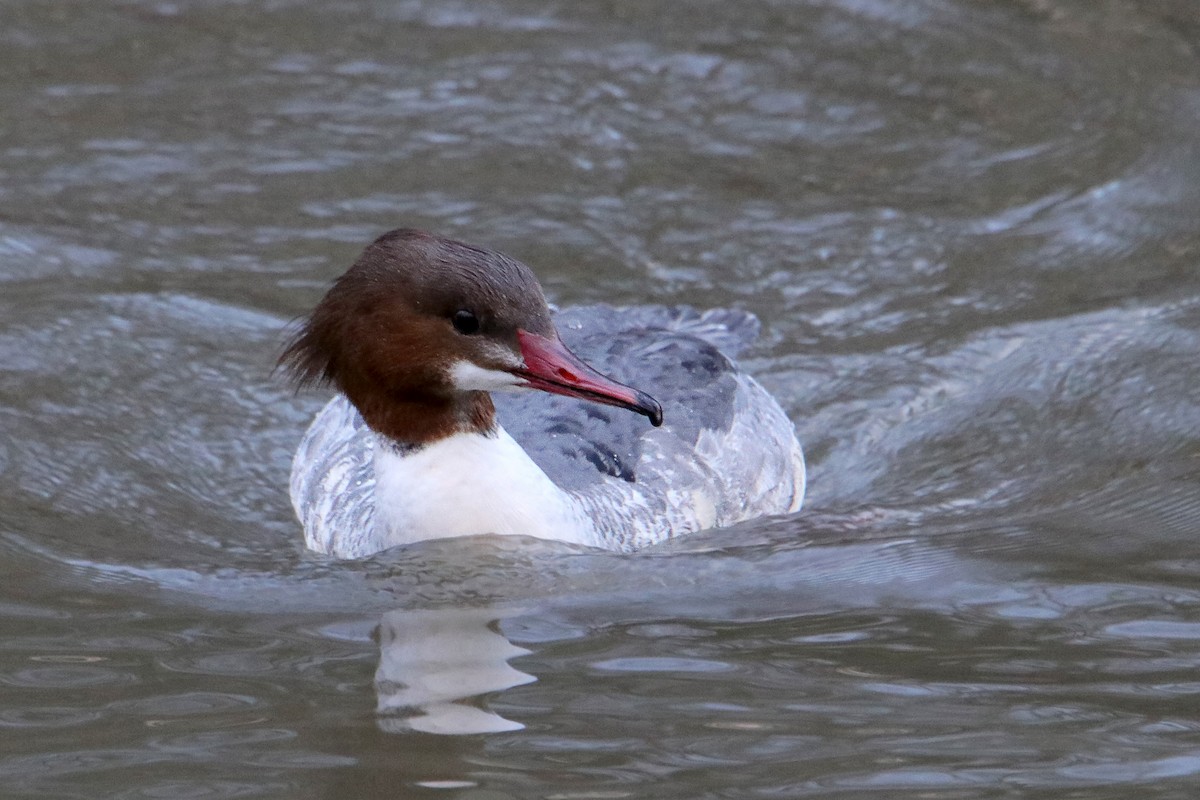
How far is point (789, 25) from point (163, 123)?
345cm

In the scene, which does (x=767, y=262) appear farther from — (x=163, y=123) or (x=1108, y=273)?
(x=163, y=123)

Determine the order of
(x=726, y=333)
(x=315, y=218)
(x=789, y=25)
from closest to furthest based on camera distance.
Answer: (x=726, y=333)
(x=315, y=218)
(x=789, y=25)

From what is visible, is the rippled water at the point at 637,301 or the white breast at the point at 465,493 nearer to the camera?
the rippled water at the point at 637,301

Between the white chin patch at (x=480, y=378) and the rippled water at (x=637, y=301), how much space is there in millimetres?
493

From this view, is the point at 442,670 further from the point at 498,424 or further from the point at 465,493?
the point at 498,424

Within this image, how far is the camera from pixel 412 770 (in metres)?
3.84

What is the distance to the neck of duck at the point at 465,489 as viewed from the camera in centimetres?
525

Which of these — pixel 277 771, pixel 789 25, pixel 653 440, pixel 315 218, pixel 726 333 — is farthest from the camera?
pixel 789 25

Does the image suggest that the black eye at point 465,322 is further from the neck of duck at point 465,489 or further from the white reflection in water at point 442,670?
the white reflection in water at point 442,670

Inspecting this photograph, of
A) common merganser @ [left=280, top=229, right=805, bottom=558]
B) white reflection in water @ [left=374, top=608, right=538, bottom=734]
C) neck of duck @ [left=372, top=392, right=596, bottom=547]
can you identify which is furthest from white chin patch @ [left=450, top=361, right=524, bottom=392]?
white reflection in water @ [left=374, top=608, right=538, bottom=734]

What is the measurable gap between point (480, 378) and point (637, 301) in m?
2.75

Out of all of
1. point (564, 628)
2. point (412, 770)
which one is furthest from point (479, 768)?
point (564, 628)

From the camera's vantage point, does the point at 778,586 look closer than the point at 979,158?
Yes

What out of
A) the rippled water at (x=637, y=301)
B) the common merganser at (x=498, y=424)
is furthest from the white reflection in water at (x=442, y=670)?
the common merganser at (x=498, y=424)
